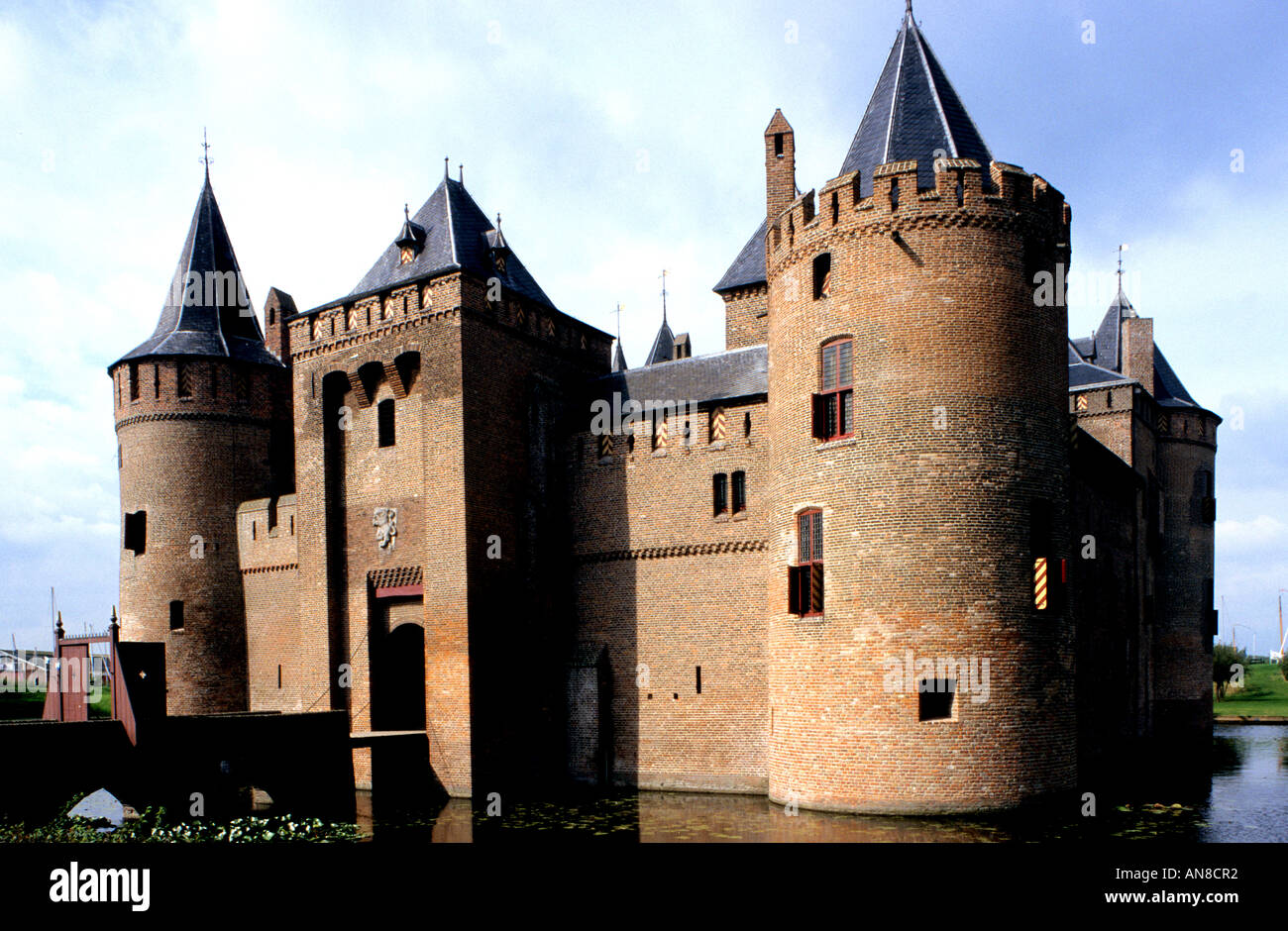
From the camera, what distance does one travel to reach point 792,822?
14.7m

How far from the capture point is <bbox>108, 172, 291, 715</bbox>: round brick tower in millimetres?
23891

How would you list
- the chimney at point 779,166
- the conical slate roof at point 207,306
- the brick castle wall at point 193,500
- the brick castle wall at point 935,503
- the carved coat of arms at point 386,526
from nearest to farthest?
the brick castle wall at point 935,503 → the carved coat of arms at point 386,526 → the brick castle wall at point 193,500 → the chimney at point 779,166 → the conical slate roof at point 207,306

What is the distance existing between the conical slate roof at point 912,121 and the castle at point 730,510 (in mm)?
66

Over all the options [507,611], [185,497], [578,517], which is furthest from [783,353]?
[185,497]

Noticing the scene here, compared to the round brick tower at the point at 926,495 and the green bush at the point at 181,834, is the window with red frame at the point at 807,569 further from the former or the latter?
the green bush at the point at 181,834

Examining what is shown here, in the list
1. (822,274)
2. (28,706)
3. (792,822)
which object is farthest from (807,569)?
(28,706)

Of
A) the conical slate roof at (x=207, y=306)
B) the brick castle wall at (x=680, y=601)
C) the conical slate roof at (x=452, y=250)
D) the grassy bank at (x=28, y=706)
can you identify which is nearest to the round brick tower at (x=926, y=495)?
the brick castle wall at (x=680, y=601)

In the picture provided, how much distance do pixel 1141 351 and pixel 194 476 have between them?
24936mm

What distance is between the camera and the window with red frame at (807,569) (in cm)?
1584

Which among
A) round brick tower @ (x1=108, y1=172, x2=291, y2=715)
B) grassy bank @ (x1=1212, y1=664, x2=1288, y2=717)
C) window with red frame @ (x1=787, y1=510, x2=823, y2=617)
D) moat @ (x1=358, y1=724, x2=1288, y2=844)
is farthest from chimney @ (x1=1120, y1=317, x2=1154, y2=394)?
round brick tower @ (x1=108, y1=172, x2=291, y2=715)

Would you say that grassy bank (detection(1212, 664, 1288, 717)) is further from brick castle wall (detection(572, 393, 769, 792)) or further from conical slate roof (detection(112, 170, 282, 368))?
conical slate roof (detection(112, 170, 282, 368))

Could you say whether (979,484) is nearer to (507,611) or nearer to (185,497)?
(507,611)
